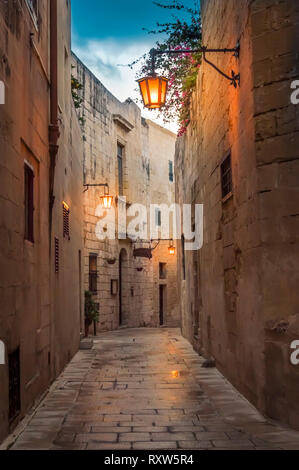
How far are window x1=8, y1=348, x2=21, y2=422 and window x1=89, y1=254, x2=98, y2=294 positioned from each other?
39.4ft

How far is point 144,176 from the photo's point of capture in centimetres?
2438

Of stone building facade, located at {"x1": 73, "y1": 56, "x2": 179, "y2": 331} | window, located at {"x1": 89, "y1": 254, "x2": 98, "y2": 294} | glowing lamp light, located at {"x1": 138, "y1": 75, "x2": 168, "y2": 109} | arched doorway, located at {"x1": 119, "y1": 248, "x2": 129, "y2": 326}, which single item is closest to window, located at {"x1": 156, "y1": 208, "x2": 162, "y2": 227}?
stone building facade, located at {"x1": 73, "y1": 56, "x2": 179, "y2": 331}

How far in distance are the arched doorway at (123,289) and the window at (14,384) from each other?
15180 millimetres

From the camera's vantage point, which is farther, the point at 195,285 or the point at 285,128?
the point at 195,285

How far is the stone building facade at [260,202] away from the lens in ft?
17.3

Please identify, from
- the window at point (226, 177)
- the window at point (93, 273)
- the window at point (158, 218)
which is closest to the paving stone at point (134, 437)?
the window at point (226, 177)

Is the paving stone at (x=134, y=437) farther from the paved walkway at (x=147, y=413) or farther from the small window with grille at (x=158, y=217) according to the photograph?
the small window with grille at (x=158, y=217)

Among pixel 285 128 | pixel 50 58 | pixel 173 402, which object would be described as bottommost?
pixel 173 402

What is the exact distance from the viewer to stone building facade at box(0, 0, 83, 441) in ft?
16.0
